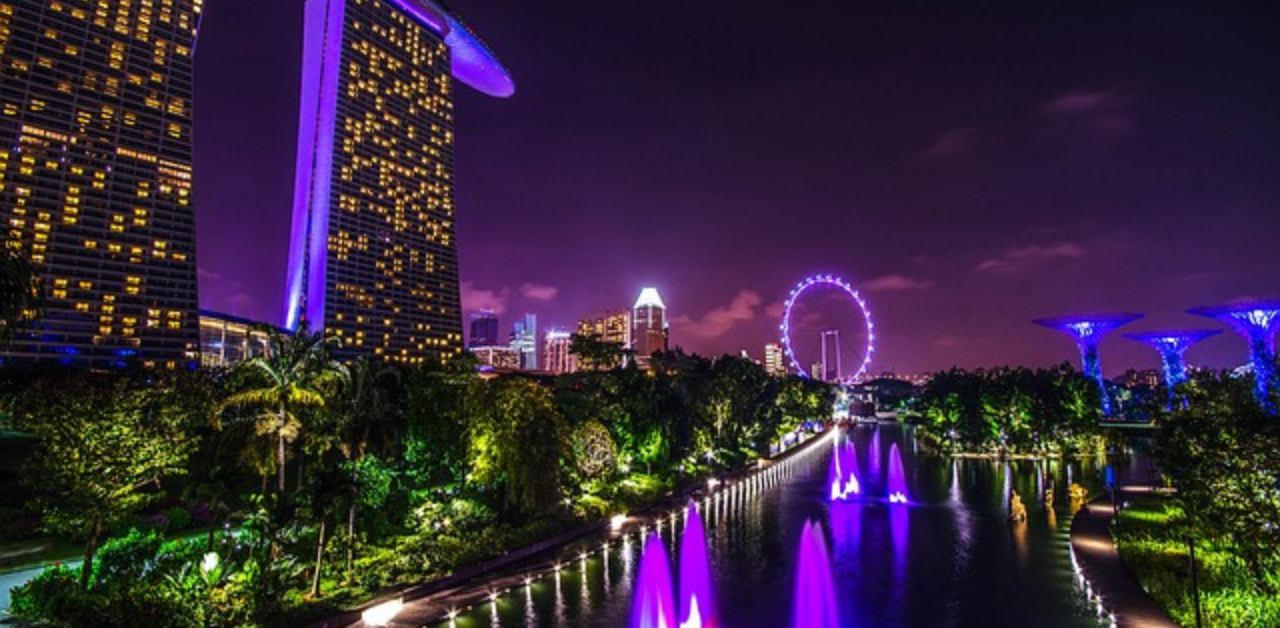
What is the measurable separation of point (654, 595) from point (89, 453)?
20627mm

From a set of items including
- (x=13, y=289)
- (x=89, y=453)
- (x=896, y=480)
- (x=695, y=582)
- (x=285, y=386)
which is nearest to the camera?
(x=13, y=289)

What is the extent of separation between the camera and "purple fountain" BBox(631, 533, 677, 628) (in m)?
26.0

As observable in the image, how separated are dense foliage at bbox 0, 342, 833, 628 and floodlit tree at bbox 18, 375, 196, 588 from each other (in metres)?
0.05

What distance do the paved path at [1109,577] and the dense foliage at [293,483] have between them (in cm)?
2501

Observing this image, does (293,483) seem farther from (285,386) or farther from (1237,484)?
(1237,484)

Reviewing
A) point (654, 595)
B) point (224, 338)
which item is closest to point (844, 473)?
point (654, 595)

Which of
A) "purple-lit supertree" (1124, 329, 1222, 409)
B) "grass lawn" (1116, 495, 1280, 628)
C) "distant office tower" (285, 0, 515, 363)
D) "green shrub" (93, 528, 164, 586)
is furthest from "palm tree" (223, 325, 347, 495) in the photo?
"purple-lit supertree" (1124, 329, 1222, 409)

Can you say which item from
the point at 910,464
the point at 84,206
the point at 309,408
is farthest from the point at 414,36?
the point at 309,408

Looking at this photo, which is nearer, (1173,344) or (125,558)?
(125,558)

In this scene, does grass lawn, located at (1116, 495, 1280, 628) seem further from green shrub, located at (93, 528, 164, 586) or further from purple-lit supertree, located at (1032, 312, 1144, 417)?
purple-lit supertree, located at (1032, 312, 1144, 417)

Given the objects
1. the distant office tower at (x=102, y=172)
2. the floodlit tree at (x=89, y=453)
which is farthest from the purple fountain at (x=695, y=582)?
the distant office tower at (x=102, y=172)

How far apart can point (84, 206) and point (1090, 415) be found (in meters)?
136

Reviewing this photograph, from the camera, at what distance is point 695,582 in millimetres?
31094

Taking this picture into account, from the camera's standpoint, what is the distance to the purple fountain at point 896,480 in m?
53.7
